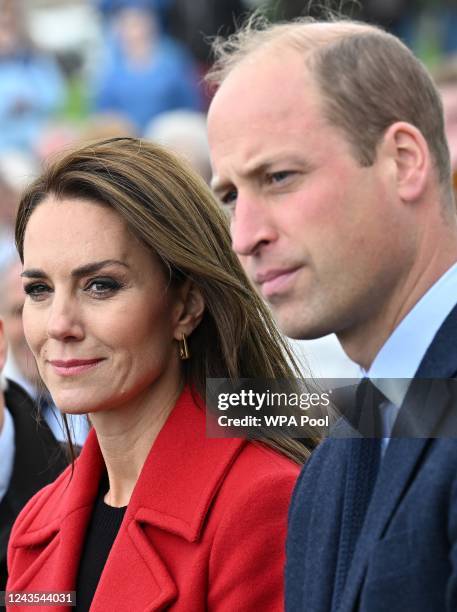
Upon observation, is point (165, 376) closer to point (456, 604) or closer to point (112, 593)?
point (112, 593)

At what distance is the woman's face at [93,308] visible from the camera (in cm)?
296

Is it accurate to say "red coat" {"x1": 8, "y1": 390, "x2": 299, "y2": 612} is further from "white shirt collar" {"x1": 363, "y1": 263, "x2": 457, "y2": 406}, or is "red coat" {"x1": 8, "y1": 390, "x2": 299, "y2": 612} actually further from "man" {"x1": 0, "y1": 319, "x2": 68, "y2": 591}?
"white shirt collar" {"x1": 363, "y1": 263, "x2": 457, "y2": 406}

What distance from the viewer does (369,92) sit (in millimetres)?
1956

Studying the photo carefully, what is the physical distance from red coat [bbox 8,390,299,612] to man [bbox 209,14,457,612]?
25.2 inches

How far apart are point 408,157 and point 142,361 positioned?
1235mm

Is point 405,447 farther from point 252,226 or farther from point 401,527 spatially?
point 252,226

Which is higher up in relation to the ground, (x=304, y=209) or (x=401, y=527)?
(x=304, y=209)

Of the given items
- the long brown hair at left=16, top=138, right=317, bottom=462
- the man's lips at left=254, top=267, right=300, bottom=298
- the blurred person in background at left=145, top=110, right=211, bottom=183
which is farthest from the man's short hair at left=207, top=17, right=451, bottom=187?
the blurred person in background at left=145, top=110, right=211, bottom=183

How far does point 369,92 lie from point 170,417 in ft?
4.41

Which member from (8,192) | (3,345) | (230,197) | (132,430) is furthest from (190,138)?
(230,197)

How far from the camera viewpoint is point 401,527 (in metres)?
1.80

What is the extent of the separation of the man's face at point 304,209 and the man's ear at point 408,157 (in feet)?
0.07

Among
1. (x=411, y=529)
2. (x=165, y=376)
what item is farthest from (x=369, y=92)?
(x=165, y=376)

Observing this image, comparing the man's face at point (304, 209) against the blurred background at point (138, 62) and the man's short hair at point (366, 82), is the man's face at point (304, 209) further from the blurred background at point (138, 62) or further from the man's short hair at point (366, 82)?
the blurred background at point (138, 62)
